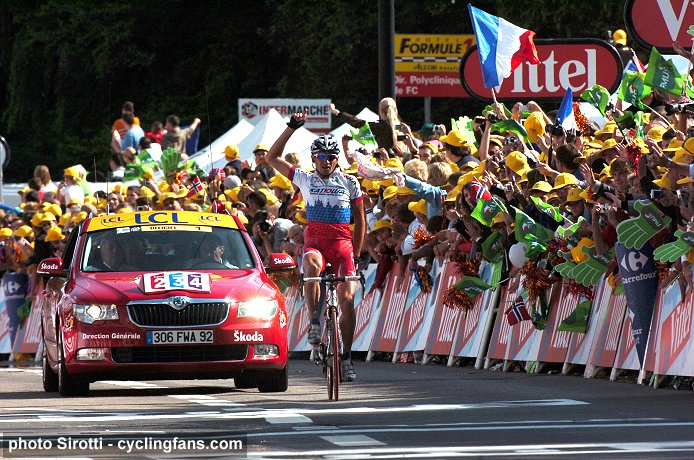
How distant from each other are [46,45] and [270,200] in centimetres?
3166

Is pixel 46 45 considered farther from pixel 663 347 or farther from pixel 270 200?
pixel 663 347

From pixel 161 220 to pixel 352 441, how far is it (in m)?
6.94

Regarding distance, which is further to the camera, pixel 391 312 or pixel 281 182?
pixel 281 182

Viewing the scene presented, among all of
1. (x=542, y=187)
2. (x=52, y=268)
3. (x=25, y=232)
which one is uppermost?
(x=542, y=187)

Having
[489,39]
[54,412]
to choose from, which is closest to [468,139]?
[489,39]

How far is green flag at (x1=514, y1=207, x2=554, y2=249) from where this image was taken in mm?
18875

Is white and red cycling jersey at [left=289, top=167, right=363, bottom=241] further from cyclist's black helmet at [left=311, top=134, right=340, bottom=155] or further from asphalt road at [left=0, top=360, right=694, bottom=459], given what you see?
asphalt road at [left=0, top=360, right=694, bottom=459]

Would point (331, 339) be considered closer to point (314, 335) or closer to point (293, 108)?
point (314, 335)

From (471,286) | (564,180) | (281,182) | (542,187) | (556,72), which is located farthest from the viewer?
(281,182)

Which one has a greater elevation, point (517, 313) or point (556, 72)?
point (556, 72)

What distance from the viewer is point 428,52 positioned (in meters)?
39.8

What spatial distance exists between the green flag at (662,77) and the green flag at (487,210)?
8.83 feet

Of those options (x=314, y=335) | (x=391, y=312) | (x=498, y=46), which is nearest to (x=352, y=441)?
(x=314, y=335)

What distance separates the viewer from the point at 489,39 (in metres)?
22.9
